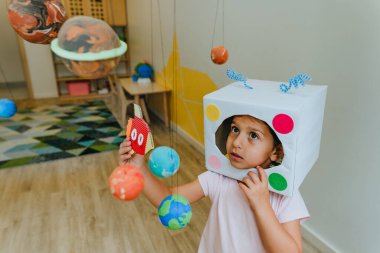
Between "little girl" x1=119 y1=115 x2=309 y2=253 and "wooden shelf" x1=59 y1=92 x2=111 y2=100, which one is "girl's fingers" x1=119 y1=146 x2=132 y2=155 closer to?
"little girl" x1=119 y1=115 x2=309 y2=253

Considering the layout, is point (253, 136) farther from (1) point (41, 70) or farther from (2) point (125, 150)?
(1) point (41, 70)

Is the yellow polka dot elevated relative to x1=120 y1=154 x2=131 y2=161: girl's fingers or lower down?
elevated

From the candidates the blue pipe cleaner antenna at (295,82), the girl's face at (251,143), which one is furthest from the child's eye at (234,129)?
the blue pipe cleaner antenna at (295,82)

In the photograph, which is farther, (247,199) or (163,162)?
(247,199)

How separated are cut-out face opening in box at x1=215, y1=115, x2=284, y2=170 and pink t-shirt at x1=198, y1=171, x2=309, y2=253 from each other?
0.45 feet

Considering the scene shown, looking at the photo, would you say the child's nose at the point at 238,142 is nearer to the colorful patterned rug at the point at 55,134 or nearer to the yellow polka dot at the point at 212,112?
the yellow polka dot at the point at 212,112

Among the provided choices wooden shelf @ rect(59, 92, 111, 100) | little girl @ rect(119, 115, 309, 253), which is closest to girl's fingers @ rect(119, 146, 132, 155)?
little girl @ rect(119, 115, 309, 253)

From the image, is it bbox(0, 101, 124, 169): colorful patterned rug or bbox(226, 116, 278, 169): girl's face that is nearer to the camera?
bbox(226, 116, 278, 169): girl's face

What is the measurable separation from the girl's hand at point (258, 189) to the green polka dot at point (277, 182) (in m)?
0.01

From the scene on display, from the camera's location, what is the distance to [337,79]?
1.04 meters

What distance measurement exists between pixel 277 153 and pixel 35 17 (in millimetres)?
404

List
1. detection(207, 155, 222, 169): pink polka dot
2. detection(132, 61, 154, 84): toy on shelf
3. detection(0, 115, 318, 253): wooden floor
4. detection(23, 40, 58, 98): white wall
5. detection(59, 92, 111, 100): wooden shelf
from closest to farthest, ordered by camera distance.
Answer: detection(207, 155, 222, 169): pink polka dot → detection(0, 115, 318, 253): wooden floor → detection(132, 61, 154, 84): toy on shelf → detection(23, 40, 58, 98): white wall → detection(59, 92, 111, 100): wooden shelf

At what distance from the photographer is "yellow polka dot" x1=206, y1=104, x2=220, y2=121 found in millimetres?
494

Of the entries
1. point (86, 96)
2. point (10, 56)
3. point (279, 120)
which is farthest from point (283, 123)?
point (10, 56)
